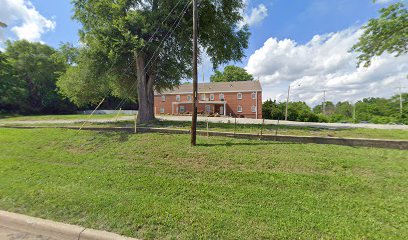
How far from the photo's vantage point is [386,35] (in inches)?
396

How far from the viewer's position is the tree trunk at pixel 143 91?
43.7ft

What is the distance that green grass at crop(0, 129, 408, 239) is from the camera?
3230 millimetres

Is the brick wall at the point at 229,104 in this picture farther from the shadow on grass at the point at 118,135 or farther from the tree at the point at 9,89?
the shadow on grass at the point at 118,135

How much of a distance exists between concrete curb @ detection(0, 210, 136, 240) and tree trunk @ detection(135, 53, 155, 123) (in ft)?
33.8

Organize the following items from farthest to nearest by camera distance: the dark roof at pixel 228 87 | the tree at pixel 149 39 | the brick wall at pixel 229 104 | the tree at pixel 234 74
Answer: the tree at pixel 234 74, the dark roof at pixel 228 87, the brick wall at pixel 229 104, the tree at pixel 149 39

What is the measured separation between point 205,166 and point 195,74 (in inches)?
136

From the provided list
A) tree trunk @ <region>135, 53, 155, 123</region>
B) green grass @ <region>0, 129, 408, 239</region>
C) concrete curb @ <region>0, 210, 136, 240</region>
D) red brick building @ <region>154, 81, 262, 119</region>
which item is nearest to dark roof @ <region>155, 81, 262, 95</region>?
red brick building @ <region>154, 81, 262, 119</region>

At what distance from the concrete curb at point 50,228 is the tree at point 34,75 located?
145 ft

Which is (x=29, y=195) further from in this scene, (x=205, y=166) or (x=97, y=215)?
(x=205, y=166)

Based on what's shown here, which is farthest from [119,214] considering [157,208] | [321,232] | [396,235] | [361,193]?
[361,193]

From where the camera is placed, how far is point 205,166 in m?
5.64

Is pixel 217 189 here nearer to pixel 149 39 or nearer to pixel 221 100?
pixel 149 39

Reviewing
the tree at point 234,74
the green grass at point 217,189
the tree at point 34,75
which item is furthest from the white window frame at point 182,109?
the green grass at point 217,189

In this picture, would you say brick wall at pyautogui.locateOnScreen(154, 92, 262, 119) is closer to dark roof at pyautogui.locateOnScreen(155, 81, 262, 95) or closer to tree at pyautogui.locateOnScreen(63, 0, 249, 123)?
dark roof at pyautogui.locateOnScreen(155, 81, 262, 95)
